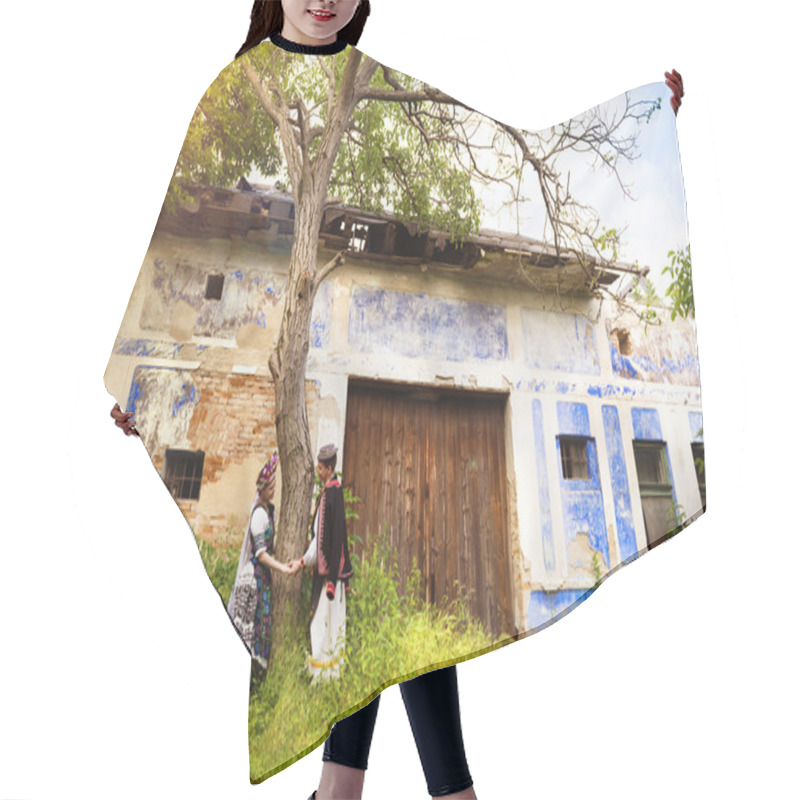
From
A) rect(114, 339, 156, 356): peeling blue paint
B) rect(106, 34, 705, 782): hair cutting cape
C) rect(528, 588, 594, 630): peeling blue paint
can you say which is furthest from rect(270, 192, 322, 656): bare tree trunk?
rect(528, 588, 594, 630): peeling blue paint

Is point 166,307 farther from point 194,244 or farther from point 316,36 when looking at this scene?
point 316,36

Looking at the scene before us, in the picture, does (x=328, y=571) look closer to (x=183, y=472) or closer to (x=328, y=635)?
(x=328, y=635)

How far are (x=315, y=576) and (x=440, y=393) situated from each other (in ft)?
1.54

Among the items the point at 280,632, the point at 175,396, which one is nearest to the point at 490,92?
the point at 175,396

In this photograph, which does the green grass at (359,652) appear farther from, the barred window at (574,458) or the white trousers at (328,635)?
the barred window at (574,458)

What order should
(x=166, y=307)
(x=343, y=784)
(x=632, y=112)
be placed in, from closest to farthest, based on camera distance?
(x=166, y=307) → (x=343, y=784) → (x=632, y=112)

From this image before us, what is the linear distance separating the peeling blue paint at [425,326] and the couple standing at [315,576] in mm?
353

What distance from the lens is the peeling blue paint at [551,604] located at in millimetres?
1433

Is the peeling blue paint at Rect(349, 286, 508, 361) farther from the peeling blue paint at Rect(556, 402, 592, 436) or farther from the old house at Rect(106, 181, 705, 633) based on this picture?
the peeling blue paint at Rect(556, 402, 592, 436)

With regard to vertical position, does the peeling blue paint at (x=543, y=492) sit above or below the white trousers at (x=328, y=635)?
above

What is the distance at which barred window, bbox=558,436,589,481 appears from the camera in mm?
1542

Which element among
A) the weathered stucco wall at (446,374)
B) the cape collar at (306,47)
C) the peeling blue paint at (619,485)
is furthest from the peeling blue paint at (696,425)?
the cape collar at (306,47)

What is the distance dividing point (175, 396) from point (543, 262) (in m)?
0.88

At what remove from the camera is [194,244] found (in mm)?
Answer: 1527
